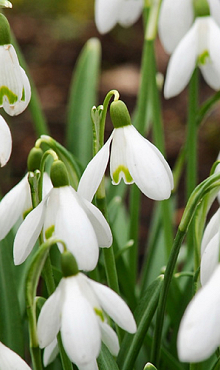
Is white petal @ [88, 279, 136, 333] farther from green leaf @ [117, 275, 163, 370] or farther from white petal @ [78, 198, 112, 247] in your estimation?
green leaf @ [117, 275, 163, 370]

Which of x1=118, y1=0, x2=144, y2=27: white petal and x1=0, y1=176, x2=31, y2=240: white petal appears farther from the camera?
x1=118, y1=0, x2=144, y2=27: white petal

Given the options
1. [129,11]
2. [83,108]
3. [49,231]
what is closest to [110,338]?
[49,231]

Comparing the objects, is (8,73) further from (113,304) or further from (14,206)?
(113,304)

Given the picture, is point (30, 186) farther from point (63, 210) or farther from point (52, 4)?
point (52, 4)

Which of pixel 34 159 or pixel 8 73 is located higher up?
pixel 8 73

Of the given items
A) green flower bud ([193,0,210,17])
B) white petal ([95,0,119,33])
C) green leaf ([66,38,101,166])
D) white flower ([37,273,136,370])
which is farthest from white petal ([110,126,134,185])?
green leaf ([66,38,101,166])

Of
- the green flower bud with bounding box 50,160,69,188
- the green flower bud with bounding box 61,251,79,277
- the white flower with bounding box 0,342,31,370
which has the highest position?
the green flower bud with bounding box 50,160,69,188

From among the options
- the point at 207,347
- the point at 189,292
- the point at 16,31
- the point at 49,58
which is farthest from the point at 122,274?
the point at 16,31
